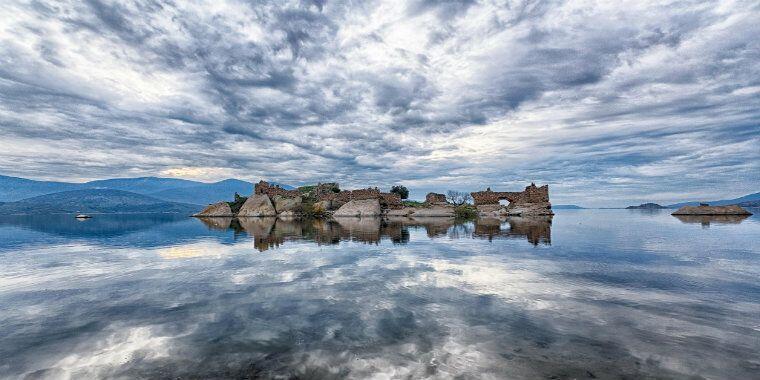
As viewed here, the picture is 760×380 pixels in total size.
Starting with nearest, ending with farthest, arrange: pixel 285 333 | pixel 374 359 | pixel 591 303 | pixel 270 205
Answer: pixel 374 359 < pixel 285 333 < pixel 591 303 < pixel 270 205

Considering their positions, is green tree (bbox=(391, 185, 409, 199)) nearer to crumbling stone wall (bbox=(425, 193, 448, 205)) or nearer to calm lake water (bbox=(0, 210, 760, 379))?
crumbling stone wall (bbox=(425, 193, 448, 205))

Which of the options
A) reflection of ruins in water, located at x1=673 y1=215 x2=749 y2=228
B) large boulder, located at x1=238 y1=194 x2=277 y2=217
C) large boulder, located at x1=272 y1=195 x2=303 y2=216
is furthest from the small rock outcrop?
large boulder, located at x1=238 y1=194 x2=277 y2=217

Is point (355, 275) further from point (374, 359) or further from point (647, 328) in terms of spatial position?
point (647, 328)

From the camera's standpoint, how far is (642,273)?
1719cm

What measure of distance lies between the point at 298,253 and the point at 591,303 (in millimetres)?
19128

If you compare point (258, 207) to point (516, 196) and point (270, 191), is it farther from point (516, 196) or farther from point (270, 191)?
point (516, 196)

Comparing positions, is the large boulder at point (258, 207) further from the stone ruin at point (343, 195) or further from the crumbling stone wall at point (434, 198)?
the crumbling stone wall at point (434, 198)

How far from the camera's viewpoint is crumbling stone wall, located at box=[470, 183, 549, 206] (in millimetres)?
97688

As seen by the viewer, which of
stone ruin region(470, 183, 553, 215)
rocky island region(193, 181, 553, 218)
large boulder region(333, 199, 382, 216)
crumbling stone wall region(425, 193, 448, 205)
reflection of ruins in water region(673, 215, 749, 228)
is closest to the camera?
reflection of ruins in water region(673, 215, 749, 228)

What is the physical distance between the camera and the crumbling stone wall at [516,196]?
9769 centimetres

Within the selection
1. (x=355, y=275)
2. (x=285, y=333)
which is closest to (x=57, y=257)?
(x=355, y=275)

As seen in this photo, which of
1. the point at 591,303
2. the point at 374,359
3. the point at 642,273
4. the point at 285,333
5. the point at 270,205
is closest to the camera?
the point at 374,359

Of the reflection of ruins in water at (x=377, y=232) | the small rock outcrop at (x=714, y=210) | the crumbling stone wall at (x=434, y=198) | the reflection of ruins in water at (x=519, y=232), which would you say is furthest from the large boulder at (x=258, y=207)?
the small rock outcrop at (x=714, y=210)

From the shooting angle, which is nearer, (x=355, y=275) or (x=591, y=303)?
(x=591, y=303)
